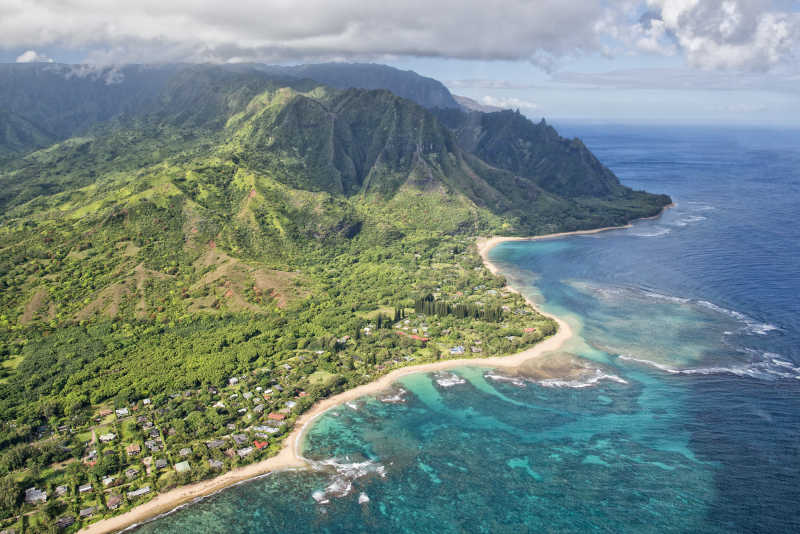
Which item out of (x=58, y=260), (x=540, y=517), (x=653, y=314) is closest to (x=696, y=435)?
(x=540, y=517)

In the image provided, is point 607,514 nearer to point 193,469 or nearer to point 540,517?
point 540,517

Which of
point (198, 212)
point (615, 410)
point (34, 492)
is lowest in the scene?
point (34, 492)

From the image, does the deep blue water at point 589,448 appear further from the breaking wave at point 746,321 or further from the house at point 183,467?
the house at point 183,467

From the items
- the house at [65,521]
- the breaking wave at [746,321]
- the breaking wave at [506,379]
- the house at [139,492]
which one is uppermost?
the breaking wave at [746,321]

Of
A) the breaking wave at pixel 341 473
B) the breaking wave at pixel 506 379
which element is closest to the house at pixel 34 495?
the breaking wave at pixel 341 473

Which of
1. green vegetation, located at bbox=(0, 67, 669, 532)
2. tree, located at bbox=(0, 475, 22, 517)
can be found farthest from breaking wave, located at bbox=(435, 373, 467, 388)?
tree, located at bbox=(0, 475, 22, 517)

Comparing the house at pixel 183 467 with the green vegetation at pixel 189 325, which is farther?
the green vegetation at pixel 189 325

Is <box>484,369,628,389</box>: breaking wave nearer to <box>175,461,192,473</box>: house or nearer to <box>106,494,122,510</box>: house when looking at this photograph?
<box>175,461,192,473</box>: house

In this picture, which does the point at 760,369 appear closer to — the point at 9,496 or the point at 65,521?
the point at 65,521
